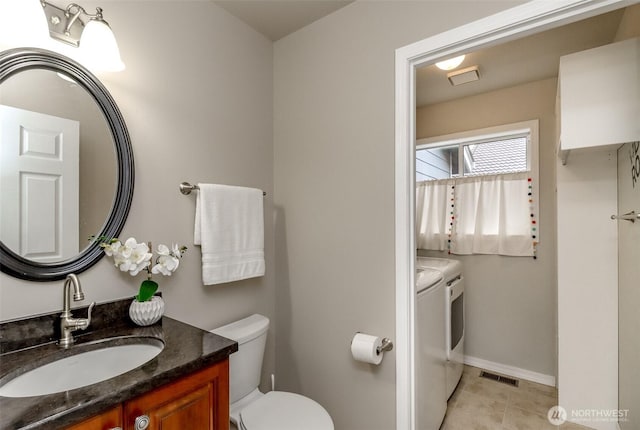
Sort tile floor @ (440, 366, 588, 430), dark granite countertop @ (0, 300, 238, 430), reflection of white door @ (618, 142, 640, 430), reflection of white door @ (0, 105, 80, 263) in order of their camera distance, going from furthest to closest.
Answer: tile floor @ (440, 366, 588, 430) → reflection of white door @ (618, 142, 640, 430) → reflection of white door @ (0, 105, 80, 263) → dark granite countertop @ (0, 300, 238, 430)

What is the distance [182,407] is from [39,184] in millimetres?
893

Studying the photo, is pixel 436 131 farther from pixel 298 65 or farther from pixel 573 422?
pixel 573 422

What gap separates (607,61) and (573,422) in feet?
7.30

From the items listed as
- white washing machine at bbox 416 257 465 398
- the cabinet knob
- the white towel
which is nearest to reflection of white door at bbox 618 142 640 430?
white washing machine at bbox 416 257 465 398

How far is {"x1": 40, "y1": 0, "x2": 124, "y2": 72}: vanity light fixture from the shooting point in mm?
1095

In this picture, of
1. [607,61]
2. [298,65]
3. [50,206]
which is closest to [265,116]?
[298,65]

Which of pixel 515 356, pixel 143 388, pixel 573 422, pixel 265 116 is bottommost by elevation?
pixel 573 422

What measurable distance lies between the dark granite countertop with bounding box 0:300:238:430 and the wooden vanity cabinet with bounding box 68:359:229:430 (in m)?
0.03

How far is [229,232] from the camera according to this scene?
1.59m

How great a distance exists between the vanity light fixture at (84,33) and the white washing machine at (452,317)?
6.91 ft

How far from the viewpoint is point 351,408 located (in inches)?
63.7

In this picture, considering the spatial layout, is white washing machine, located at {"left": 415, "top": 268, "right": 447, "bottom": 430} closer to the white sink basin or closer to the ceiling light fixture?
the white sink basin

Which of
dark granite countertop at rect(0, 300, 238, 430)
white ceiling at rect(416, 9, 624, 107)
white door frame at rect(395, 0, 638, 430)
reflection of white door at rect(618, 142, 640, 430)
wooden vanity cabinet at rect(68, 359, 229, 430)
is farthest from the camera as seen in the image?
white ceiling at rect(416, 9, 624, 107)

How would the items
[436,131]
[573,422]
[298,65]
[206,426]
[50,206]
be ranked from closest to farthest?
[206,426], [50,206], [298,65], [573,422], [436,131]
